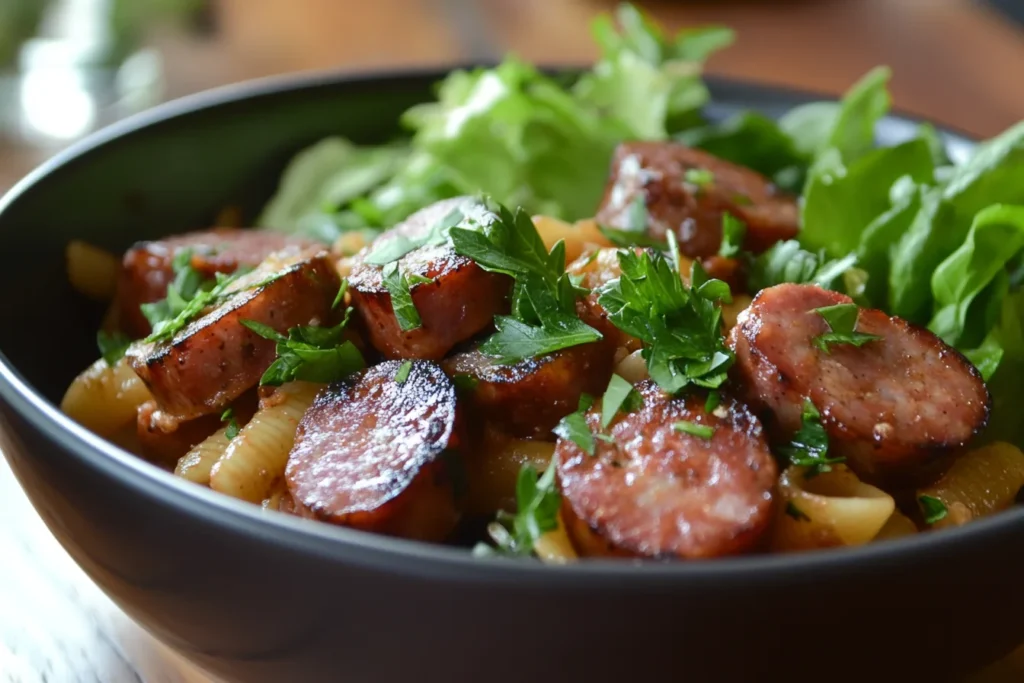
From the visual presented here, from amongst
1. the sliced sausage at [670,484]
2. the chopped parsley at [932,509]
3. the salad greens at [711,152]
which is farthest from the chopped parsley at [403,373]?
the chopped parsley at [932,509]

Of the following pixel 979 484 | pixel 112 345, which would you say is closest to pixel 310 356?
pixel 112 345

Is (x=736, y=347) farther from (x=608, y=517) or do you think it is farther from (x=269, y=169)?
(x=269, y=169)

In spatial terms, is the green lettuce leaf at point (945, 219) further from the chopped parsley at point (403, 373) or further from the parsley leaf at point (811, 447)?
the chopped parsley at point (403, 373)

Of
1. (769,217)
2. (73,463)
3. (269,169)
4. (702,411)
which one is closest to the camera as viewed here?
(73,463)

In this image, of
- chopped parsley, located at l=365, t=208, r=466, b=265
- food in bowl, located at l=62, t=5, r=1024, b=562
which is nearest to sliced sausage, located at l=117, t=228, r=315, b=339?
food in bowl, located at l=62, t=5, r=1024, b=562

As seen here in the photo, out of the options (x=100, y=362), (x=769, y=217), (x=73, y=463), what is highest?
(x=73, y=463)

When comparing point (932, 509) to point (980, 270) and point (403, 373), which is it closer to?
point (980, 270)

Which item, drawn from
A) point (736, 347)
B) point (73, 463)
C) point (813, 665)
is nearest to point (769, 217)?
point (736, 347)

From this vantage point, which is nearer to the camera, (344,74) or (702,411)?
(702,411)
